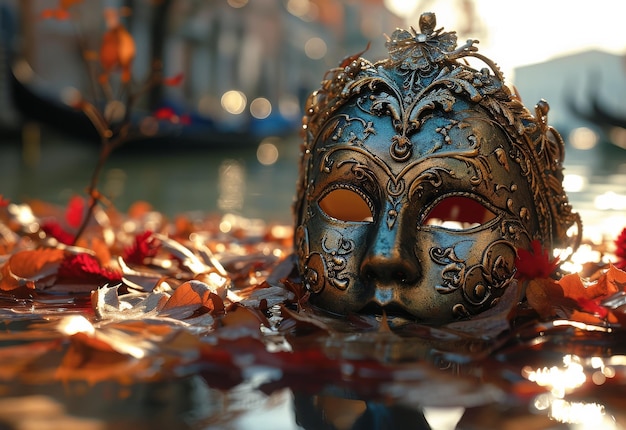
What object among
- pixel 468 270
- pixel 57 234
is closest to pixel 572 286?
Answer: pixel 468 270

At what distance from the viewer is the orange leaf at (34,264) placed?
2.54 m

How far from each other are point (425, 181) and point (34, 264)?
1443 mm

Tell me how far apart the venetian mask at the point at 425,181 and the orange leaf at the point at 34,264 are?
0.92 meters

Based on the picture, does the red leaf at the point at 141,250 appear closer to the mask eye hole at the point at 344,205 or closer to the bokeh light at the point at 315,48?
the mask eye hole at the point at 344,205

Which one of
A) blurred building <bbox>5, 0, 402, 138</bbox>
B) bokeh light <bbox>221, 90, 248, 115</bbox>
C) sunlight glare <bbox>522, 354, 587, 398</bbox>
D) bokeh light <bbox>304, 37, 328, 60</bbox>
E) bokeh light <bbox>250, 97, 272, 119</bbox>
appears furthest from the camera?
bokeh light <bbox>304, 37, 328, 60</bbox>

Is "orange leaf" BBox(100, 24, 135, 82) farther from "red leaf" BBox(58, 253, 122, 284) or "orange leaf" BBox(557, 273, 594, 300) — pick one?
"orange leaf" BBox(557, 273, 594, 300)

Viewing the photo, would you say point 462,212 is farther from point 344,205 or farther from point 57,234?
point 57,234

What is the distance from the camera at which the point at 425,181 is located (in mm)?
2086

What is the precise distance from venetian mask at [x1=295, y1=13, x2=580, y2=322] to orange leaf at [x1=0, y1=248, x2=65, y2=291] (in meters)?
0.92

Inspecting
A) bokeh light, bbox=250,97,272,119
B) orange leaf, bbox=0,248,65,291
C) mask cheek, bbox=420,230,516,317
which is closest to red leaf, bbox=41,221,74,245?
orange leaf, bbox=0,248,65,291

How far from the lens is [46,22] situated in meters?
19.8

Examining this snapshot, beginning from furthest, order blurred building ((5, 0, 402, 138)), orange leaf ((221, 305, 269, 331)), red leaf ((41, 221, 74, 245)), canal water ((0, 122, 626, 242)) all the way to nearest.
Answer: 1. blurred building ((5, 0, 402, 138))
2. canal water ((0, 122, 626, 242))
3. red leaf ((41, 221, 74, 245))
4. orange leaf ((221, 305, 269, 331))

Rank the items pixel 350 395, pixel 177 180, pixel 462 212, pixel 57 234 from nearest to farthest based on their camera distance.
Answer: pixel 350 395, pixel 57 234, pixel 462 212, pixel 177 180

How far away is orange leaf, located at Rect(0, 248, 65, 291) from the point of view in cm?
254
